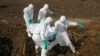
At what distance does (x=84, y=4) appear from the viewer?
73.9 ft

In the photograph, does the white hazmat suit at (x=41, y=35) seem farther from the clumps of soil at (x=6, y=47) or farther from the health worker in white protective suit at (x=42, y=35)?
the clumps of soil at (x=6, y=47)

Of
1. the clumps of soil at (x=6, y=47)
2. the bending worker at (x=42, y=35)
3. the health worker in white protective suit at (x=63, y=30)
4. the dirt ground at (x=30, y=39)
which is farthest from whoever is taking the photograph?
the clumps of soil at (x=6, y=47)

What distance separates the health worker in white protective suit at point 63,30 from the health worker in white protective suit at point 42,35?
0.99ft

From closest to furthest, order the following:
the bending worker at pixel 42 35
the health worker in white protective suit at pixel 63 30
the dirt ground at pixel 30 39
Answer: the bending worker at pixel 42 35, the health worker in white protective suit at pixel 63 30, the dirt ground at pixel 30 39

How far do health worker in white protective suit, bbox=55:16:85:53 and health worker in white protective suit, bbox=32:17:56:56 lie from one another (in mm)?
303

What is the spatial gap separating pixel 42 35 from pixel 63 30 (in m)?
0.79

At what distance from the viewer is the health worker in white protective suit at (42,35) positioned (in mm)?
13156

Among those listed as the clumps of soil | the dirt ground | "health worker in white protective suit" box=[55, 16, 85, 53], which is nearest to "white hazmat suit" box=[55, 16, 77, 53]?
"health worker in white protective suit" box=[55, 16, 85, 53]

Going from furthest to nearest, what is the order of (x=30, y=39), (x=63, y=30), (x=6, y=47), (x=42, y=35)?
(x=6, y=47)
(x=30, y=39)
(x=63, y=30)
(x=42, y=35)

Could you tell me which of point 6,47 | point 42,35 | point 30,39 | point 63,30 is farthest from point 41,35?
point 6,47

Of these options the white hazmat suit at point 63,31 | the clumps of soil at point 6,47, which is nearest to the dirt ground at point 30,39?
the clumps of soil at point 6,47

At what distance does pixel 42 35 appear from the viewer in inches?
519

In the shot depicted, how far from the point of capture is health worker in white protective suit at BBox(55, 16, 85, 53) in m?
13.3

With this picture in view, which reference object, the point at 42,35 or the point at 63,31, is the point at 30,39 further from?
the point at 42,35
